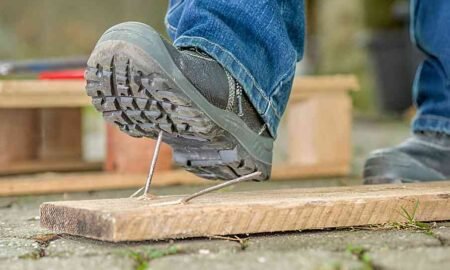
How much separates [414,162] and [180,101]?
28.6 inches

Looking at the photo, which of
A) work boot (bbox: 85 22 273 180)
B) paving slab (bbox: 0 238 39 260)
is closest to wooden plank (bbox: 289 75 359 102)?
work boot (bbox: 85 22 273 180)

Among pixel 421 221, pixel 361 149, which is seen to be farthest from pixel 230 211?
pixel 361 149

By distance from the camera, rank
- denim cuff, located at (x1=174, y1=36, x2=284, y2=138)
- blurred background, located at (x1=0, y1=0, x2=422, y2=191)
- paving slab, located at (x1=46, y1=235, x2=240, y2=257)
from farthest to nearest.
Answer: blurred background, located at (x1=0, y1=0, x2=422, y2=191) → denim cuff, located at (x1=174, y1=36, x2=284, y2=138) → paving slab, located at (x1=46, y1=235, x2=240, y2=257)

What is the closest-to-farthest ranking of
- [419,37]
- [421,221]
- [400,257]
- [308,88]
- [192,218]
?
[400,257] < [192,218] < [421,221] < [419,37] < [308,88]

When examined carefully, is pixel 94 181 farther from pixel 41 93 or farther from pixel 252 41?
pixel 252 41

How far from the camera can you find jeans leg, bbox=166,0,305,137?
5.18 ft

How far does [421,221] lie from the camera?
1.56 m

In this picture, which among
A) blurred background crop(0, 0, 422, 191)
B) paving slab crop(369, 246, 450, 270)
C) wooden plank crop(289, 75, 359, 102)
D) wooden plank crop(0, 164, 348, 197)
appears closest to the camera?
paving slab crop(369, 246, 450, 270)

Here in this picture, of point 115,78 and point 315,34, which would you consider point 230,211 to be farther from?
point 315,34

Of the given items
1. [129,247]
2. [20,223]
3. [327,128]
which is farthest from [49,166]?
[129,247]

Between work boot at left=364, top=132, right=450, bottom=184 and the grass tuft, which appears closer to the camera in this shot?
the grass tuft

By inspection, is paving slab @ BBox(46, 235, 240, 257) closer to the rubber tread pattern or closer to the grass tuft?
the grass tuft

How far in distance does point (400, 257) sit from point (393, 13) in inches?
225

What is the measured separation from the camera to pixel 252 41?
5.31 ft
